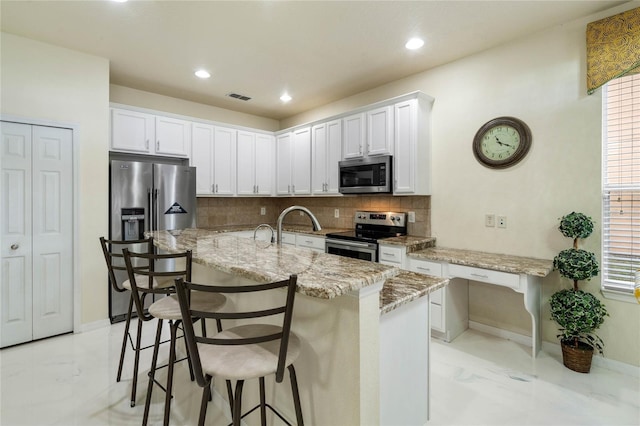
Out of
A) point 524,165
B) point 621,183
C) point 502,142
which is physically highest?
point 502,142

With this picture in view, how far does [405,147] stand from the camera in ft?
11.3

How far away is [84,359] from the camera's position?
2.64m

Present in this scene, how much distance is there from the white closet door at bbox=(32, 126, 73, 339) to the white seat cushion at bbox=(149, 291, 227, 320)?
6.71 ft

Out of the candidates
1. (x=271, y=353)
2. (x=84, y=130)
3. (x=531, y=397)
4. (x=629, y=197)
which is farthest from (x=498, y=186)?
(x=84, y=130)

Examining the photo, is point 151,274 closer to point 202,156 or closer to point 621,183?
point 202,156

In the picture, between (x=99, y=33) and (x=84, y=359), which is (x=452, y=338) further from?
(x=99, y=33)

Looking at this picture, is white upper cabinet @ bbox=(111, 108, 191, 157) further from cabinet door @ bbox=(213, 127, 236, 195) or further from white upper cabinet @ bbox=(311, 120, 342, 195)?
white upper cabinet @ bbox=(311, 120, 342, 195)

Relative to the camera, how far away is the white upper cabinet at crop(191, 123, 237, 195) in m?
4.31

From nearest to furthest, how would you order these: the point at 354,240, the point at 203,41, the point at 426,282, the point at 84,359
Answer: the point at 426,282
the point at 84,359
the point at 203,41
the point at 354,240

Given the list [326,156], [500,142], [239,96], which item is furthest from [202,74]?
[500,142]

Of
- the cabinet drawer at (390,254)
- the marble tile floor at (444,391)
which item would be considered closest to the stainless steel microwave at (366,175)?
the cabinet drawer at (390,254)

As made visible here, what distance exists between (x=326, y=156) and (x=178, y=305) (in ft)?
9.84

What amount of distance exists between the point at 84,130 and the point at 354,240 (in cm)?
301

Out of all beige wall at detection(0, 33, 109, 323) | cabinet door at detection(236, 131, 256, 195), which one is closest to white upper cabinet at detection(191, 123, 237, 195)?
cabinet door at detection(236, 131, 256, 195)
